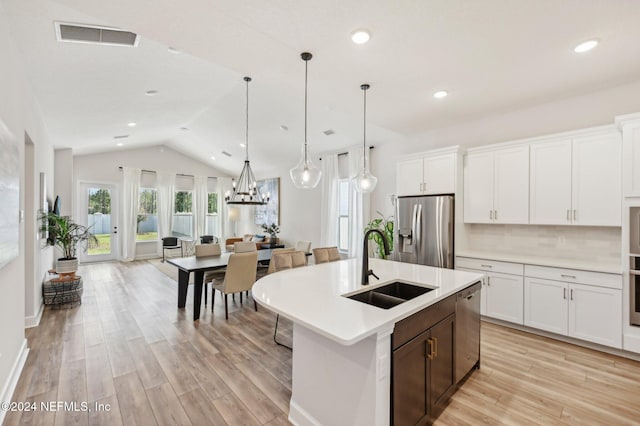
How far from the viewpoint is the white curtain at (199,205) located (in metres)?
9.55

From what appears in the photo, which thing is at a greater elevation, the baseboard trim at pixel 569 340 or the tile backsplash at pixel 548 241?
the tile backsplash at pixel 548 241

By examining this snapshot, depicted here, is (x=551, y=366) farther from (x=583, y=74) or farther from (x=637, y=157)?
(x=583, y=74)

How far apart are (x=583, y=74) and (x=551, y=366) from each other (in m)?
2.80

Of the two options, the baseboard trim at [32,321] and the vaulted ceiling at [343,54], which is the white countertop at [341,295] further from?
the baseboard trim at [32,321]

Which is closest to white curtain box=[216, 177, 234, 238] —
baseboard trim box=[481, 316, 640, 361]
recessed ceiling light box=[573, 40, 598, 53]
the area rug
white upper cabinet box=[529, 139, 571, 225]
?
the area rug

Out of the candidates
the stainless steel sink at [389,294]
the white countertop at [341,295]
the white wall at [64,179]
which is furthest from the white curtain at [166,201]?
the stainless steel sink at [389,294]

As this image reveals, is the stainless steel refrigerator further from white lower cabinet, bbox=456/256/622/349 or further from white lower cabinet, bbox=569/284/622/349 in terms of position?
white lower cabinet, bbox=569/284/622/349

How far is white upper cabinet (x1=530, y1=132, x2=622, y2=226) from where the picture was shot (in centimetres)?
301

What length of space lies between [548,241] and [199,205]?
906 centimetres

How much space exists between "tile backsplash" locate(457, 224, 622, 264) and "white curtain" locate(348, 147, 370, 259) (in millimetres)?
1975

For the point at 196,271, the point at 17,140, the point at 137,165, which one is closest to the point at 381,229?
the point at 196,271

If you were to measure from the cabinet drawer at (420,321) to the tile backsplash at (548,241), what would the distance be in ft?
7.41

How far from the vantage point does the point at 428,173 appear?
431 cm

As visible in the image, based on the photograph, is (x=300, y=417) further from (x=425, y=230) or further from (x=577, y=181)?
(x=577, y=181)
